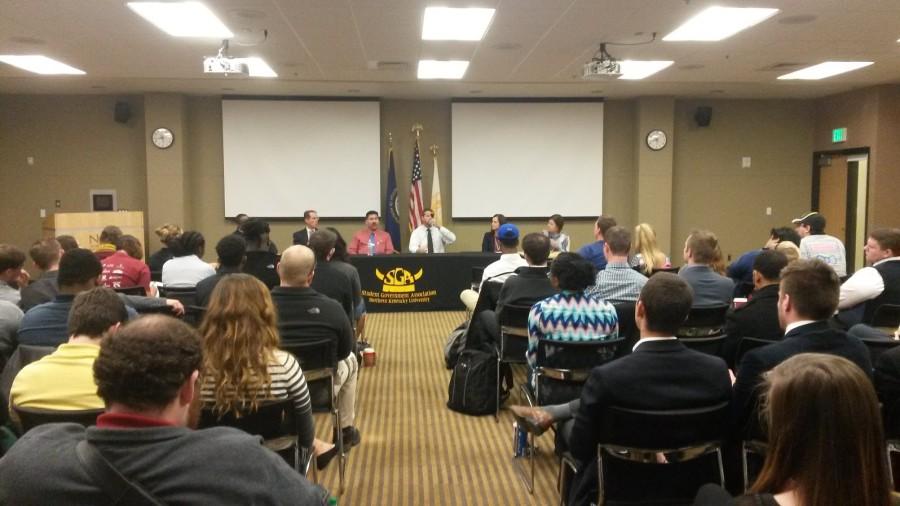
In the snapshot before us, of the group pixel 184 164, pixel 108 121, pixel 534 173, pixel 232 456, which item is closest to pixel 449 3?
pixel 232 456

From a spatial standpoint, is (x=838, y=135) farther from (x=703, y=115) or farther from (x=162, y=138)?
(x=162, y=138)

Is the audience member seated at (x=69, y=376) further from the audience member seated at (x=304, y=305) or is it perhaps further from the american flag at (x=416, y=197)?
the american flag at (x=416, y=197)

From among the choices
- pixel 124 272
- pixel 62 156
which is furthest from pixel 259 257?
pixel 62 156

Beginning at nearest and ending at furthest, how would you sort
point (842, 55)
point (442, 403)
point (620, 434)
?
point (620, 434) < point (442, 403) < point (842, 55)

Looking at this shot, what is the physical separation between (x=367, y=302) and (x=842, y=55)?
21.7 ft

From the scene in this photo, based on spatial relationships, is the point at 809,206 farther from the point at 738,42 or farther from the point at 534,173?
the point at 738,42

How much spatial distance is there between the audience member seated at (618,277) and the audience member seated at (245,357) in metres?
2.21

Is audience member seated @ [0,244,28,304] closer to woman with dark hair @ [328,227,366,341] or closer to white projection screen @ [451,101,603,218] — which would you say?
woman with dark hair @ [328,227,366,341]

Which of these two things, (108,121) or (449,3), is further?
(108,121)

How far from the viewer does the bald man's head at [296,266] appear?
3498 mm

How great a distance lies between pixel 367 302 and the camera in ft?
31.1

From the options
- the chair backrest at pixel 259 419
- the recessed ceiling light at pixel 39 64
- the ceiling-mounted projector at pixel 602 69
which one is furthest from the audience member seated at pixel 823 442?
the recessed ceiling light at pixel 39 64

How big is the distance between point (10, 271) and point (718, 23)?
6121 mm

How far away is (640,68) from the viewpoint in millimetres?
8828
